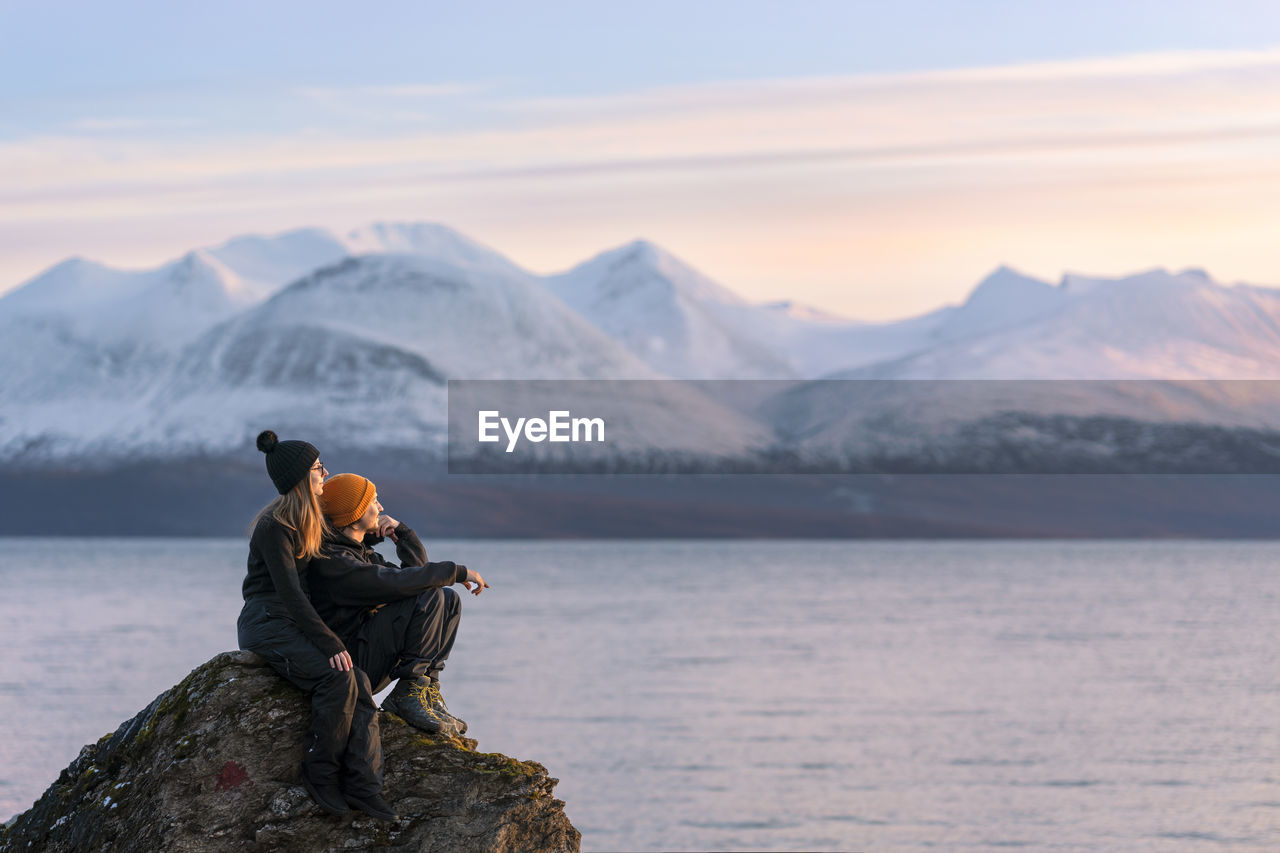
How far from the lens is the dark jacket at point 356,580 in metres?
8.38

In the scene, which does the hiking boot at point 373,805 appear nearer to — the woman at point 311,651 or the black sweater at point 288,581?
the woman at point 311,651

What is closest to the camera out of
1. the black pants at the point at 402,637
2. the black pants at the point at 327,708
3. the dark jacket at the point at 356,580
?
the black pants at the point at 327,708

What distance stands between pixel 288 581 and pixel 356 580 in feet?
1.37

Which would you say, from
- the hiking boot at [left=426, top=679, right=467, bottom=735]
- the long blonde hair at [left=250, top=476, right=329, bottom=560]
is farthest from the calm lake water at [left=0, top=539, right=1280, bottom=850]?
the long blonde hair at [left=250, top=476, right=329, bottom=560]

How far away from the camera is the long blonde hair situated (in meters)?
8.20

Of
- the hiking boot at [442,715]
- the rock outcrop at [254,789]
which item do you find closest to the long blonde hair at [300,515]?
the rock outcrop at [254,789]

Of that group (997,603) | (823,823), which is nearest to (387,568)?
(823,823)

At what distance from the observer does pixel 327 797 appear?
816 cm

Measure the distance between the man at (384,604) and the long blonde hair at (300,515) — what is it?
18 centimetres

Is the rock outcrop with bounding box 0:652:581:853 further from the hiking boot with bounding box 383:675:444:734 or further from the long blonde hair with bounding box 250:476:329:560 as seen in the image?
the long blonde hair with bounding box 250:476:329:560

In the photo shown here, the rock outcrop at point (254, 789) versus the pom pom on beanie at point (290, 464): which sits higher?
the pom pom on beanie at point (290, 464)

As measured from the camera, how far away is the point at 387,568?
337 inches

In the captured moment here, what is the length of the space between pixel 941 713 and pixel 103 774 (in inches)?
1217

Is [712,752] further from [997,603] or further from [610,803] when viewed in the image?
[997,603]
